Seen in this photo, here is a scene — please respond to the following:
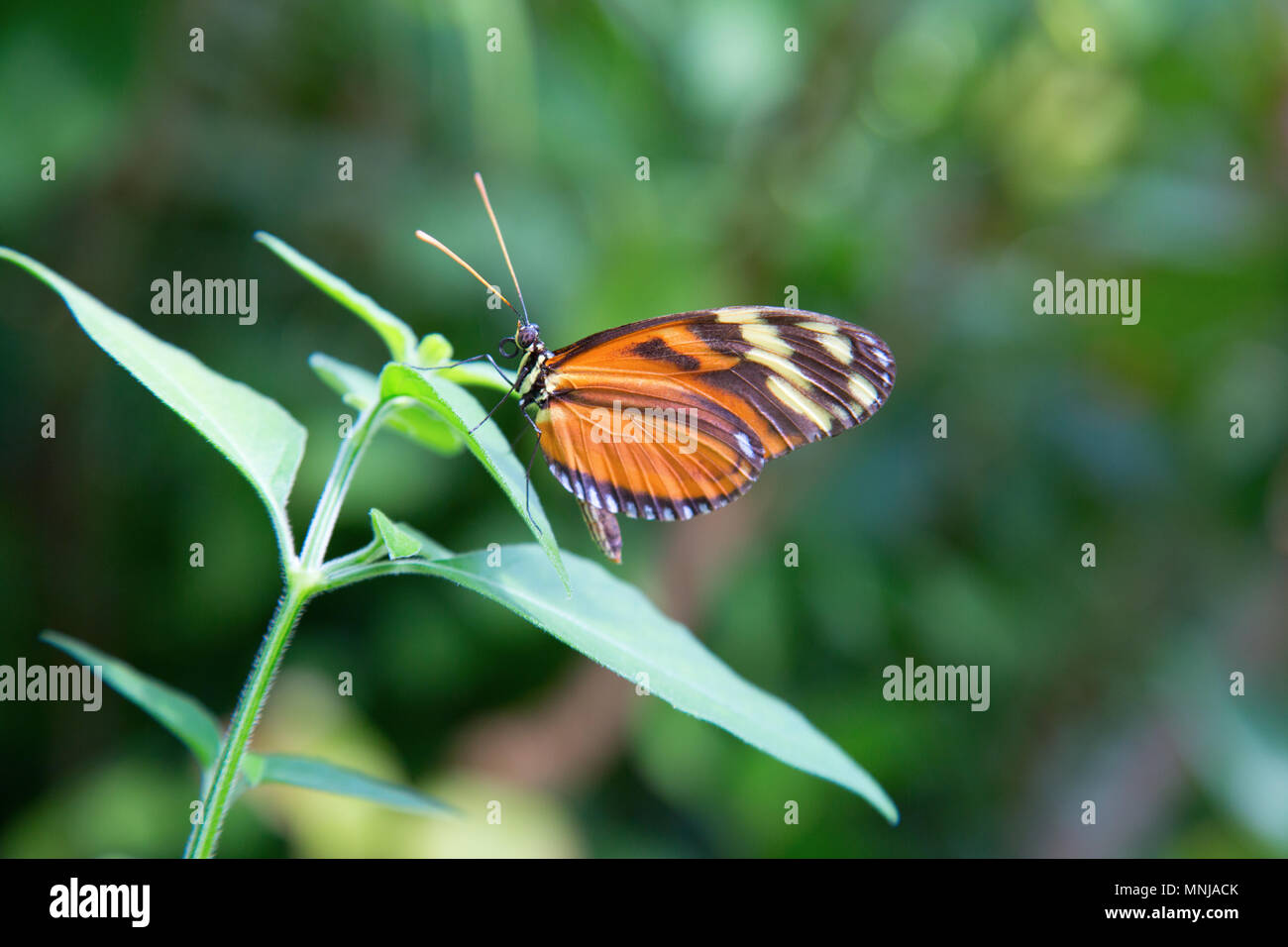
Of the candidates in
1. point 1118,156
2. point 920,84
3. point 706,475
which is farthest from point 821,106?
point 706,475

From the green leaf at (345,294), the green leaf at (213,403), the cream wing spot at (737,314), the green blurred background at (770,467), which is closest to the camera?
the green leaf at (213,403)

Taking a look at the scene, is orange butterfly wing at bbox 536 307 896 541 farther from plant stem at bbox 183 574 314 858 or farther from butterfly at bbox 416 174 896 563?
plant stem at bbox 183 574 314 858

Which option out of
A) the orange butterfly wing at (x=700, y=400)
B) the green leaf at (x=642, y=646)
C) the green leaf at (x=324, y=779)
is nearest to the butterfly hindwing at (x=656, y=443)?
the orange butterfly wing at (x=700, y=400)

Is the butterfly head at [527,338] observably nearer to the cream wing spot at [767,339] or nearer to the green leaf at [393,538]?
the cream wing spot at [767,339]

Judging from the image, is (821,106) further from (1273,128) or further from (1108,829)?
(1108,829)

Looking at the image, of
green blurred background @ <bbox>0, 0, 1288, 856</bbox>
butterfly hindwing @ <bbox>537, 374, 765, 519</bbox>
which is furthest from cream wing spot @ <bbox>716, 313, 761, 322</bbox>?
green blurred background @ <bbox>0, 0, 1288, 856</bbox>
